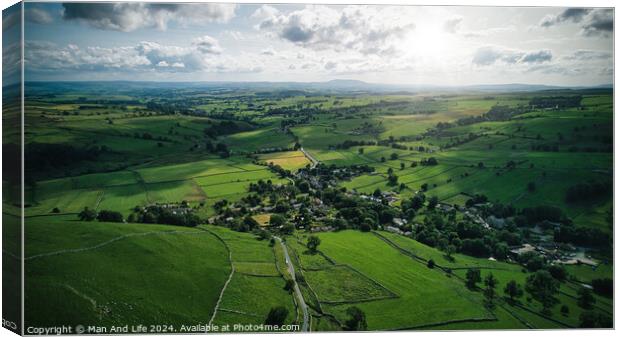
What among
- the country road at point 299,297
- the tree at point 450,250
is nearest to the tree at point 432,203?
the tree at point 450,250

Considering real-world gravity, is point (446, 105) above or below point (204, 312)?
above

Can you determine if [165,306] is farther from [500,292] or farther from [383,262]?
[500,292]

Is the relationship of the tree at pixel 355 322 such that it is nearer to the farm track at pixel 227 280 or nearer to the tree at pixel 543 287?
the farm track at pixel 227 280

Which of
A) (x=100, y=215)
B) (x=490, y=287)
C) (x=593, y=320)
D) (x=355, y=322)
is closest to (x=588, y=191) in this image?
(x=593, y=320)

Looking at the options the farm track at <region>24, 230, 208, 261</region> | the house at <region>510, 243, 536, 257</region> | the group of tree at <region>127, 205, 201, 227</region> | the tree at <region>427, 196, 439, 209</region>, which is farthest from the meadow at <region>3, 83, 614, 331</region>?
the house at <region>510, 243, 536, 257</region>

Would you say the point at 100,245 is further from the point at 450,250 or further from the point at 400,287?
the point at 450,250

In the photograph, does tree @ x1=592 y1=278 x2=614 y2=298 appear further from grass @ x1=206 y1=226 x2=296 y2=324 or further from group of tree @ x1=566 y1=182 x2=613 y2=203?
grass @ x1=206 y1=226 x2=296 y2=324

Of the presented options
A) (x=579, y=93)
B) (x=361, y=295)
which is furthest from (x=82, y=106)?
(x=579, y=93)

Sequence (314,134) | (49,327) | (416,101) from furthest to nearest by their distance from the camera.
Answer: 1. (314,134)
2. (416,101)
3. (49,327)
